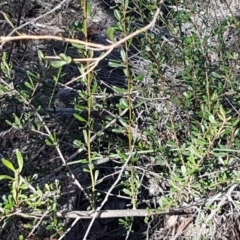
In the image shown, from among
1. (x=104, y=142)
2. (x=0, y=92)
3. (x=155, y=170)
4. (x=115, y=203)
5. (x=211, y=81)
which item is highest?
(x=0, y=92)

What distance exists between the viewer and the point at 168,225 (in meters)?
2.46

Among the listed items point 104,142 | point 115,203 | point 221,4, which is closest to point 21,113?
point 104,142

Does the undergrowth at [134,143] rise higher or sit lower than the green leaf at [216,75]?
lower

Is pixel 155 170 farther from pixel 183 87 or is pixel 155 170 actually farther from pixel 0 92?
pixel 0 92

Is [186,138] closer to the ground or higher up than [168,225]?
higher up

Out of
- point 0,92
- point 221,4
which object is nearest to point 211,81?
point 0,92

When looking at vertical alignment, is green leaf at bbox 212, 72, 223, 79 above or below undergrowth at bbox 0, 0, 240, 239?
above

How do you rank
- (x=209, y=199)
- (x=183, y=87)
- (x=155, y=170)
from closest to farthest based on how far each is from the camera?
(x=209, y=199) → (x=155, y=170) → (x=183, y=87)

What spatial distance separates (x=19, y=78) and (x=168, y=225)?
3.66 feet

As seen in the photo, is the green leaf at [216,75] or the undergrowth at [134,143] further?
the green leaf at [216,75]

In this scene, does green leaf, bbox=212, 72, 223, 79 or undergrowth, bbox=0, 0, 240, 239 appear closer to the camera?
undergrowth, bbox=0, 0, 240, 239

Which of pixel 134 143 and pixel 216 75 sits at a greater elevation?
pixel 216 75

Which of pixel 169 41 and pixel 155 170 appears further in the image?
pixel 169 41

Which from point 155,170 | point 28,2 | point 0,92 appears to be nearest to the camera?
point 0,92
